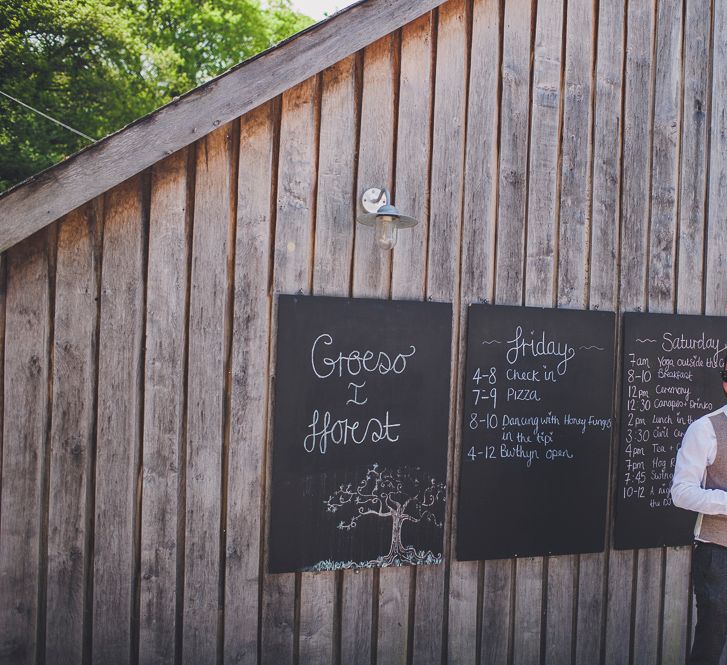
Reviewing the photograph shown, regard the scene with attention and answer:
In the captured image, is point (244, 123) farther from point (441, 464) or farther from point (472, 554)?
point (472, 554)

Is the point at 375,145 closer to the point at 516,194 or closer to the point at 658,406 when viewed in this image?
the point at 516,194

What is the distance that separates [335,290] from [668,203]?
87.5 inches

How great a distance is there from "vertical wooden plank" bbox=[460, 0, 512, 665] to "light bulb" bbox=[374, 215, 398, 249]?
52 cm

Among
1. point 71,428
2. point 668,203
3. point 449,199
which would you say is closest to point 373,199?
point 449,199

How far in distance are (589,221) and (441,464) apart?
168cm

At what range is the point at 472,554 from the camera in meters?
3.81

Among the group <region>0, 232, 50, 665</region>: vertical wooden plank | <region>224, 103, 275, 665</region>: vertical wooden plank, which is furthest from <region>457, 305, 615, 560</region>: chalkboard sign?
<region>0, 232, 50, 665</region>: vertical wooden plank

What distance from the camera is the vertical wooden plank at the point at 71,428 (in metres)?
3.20

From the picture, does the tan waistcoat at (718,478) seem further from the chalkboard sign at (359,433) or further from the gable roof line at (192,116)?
the gable roof line at (192,116)

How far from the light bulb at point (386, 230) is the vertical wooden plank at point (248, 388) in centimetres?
54

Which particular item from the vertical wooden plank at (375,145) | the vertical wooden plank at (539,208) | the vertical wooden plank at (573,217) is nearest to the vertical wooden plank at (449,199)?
the vertical wooden plank at (375,145)

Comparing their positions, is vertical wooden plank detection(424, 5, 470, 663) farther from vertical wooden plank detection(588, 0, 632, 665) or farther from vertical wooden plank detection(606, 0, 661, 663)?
vertical wooden plank detection(606, 0, 661, 663)

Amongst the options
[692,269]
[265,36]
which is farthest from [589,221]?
[265,36]

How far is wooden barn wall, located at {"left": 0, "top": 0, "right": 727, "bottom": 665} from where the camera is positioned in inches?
127
